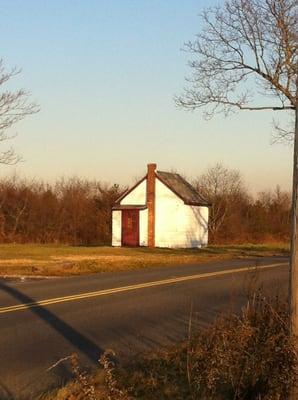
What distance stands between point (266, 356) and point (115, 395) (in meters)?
1.56

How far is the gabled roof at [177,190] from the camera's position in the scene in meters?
50.4

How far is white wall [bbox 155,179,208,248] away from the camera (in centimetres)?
4981

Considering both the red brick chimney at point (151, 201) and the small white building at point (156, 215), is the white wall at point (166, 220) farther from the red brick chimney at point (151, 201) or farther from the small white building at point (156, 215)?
the red brick chimney at point (151, 201)

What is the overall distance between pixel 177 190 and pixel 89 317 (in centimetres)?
3870

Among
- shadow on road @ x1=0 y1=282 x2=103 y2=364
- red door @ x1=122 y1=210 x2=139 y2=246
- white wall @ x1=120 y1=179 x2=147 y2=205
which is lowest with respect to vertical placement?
shadow on road @ x1=0 y1=282 x2=103 y2=364

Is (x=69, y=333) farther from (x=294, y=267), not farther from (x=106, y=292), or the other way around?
(x=106, y=292)

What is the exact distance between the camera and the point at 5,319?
39.4ft

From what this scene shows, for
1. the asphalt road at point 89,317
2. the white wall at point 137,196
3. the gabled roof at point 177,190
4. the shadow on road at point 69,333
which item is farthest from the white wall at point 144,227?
the shadow on road at point 69,333

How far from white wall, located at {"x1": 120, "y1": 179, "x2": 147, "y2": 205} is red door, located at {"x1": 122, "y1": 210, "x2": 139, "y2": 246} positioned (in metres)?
0.90

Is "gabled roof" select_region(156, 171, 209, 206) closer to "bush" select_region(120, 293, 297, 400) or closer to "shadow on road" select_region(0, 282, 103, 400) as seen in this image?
"shadow on road" select_region(0, 282, 103, 400)

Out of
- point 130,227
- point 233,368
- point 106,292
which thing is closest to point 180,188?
point 130,227

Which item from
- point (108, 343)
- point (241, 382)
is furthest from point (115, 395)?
point (108, 343)

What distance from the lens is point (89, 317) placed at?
12.4 metres

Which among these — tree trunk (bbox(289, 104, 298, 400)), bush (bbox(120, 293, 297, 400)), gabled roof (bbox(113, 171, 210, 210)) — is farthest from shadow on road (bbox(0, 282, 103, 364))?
gabled roof (bbox(113, 171, 210, 210))
